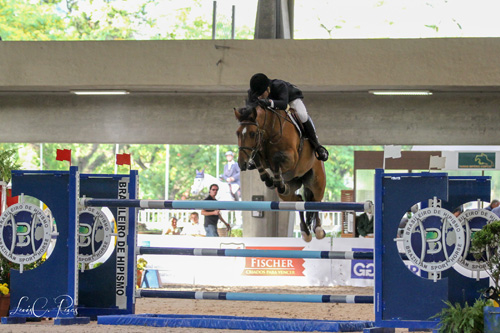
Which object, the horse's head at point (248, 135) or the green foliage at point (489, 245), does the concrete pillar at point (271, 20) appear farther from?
the green foliage at point (489, 245)

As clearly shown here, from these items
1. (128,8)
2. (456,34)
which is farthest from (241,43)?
(128,8)

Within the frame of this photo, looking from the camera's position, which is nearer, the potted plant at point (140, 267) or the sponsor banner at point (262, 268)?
the potted plant at point (140, 267)

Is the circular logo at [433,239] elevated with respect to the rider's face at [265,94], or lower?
lower

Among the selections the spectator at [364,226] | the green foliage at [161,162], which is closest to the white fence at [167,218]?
the green foliage at [161,162]

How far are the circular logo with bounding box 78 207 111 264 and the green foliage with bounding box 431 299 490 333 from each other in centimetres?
246

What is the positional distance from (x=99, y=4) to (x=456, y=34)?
50.8 feet

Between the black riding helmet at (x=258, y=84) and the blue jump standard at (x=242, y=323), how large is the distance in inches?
64.6

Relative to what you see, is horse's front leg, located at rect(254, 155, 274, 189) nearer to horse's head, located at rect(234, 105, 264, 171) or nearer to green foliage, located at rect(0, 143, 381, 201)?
horse's head, located at rect(234, 105, 264, 171)

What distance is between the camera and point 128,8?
2250 centimetres

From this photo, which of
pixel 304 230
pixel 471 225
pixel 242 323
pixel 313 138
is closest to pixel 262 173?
pixel 313 138

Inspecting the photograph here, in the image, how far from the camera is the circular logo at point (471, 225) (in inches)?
181

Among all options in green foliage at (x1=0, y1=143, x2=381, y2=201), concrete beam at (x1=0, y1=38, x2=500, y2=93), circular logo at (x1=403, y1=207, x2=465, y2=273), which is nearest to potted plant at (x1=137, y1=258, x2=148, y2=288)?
concrete beam at (x1=0, y1=38, x2=500, y2=93)

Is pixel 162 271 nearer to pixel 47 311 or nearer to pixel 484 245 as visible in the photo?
pixel 47 311

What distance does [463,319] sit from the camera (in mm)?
4258
